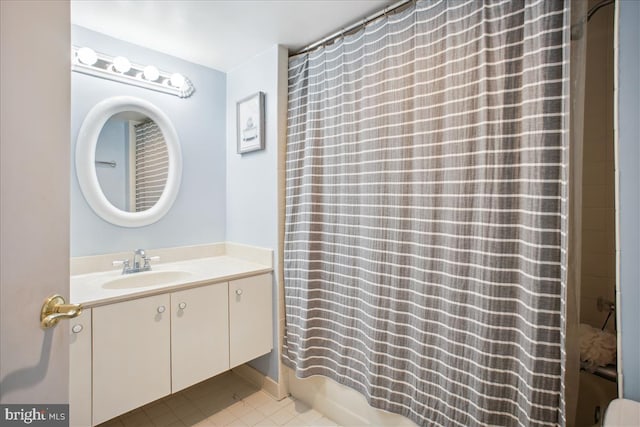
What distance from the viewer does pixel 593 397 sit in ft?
3.88

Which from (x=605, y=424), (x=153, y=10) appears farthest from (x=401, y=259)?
(x=153, y=10)

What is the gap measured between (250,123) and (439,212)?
1.39m

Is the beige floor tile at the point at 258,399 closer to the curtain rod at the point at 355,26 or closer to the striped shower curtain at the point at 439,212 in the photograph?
the striped shower curtain at the point at 439,212

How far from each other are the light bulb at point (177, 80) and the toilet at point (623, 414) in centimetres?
256

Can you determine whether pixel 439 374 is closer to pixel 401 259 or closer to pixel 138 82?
pixel 401 259

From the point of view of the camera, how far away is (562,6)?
1.01 meters

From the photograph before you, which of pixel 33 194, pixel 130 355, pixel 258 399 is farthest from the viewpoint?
pixel 258 399

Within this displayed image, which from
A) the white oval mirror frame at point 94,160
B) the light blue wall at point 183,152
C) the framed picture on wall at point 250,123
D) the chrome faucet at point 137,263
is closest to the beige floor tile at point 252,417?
the chrome faucet at point 137,263

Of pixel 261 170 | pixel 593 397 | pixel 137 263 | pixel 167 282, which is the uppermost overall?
pixel 261 170

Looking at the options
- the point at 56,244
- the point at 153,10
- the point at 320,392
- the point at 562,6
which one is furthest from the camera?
the point at 320,392

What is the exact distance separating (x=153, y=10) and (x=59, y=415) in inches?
69.9

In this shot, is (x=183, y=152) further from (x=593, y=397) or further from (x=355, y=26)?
(x=593, y=397)

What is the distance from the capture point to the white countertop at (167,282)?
1382mm

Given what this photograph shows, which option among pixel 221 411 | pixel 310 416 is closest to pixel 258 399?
pixel 221 411
